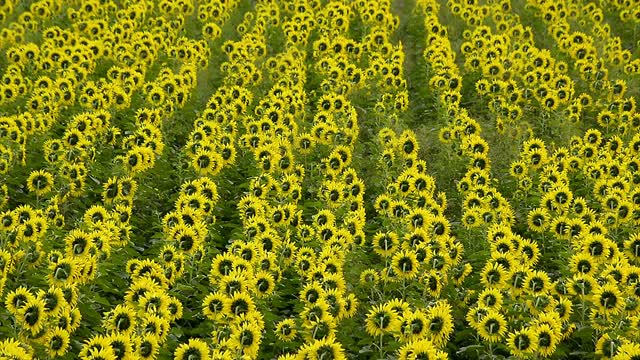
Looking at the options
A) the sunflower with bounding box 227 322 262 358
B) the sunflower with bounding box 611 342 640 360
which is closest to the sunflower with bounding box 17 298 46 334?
the sunflower with bounding box 227 322 262 358

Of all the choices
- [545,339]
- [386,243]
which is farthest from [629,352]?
[386,243]

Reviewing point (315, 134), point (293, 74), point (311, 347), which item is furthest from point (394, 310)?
point (293, 74)

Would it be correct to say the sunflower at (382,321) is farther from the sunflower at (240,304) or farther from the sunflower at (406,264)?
the sunflower at (240,304)

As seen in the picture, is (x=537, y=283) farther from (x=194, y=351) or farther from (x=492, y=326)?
(x=194, y=351)

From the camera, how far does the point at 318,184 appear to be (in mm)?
9719

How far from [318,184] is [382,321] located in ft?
12.1

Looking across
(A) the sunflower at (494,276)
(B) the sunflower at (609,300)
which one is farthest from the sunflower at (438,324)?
(B) the sunflower at (609,300)

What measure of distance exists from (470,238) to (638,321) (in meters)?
2.43

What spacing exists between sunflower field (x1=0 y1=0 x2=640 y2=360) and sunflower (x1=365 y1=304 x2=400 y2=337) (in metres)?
0.02

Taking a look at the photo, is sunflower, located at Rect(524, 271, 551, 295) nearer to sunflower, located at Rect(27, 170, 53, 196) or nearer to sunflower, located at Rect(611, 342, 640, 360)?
sunflower, located at Rect(611, 342, 640, 360)

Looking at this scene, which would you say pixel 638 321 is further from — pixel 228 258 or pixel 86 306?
pixel 86 306

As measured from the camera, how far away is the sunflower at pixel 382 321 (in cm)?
621

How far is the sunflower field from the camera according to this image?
6.43m

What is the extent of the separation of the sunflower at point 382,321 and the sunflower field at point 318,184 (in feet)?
0.06
